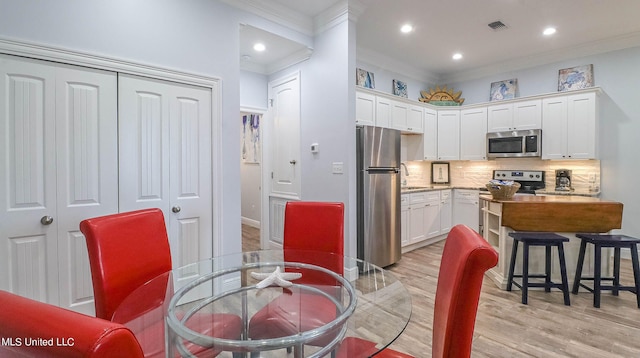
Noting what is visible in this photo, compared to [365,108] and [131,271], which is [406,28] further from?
[131,271]

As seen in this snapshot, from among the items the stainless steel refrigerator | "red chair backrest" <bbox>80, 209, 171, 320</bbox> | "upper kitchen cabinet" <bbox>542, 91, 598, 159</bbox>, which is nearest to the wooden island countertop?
the stainless steel refrigerator

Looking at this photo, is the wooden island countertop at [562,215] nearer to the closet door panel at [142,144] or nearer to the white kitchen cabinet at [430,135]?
the white kitchen cabinet at [430,135]

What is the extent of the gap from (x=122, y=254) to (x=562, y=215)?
3693 millimetres

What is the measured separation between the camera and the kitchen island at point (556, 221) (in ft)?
9.60

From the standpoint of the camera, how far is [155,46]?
2482 mm

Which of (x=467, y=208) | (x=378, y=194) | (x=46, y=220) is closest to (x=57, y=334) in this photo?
(x=46, y=220)

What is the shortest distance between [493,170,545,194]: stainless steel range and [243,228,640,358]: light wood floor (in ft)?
6.82

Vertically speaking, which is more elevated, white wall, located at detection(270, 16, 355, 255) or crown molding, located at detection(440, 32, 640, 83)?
crown molding, located at detection(440, 32, 640, 83)

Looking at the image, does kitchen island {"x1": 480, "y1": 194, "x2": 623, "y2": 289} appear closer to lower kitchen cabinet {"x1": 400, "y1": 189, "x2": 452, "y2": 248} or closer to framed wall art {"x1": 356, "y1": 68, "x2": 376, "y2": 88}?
lower kitchen cabinet {"x1": 400, "y1": 189, "x2": 452, "y2": 248}

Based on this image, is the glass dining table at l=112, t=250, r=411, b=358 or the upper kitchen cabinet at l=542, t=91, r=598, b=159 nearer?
the glass dining table at l=112, t=250, r=411, b=358

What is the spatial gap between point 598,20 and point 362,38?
2805 mm

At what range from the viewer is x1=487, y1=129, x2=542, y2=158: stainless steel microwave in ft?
14.9

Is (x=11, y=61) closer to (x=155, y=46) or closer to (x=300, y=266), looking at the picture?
(x=155, y=46)

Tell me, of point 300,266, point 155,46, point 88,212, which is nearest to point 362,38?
point 155,46
